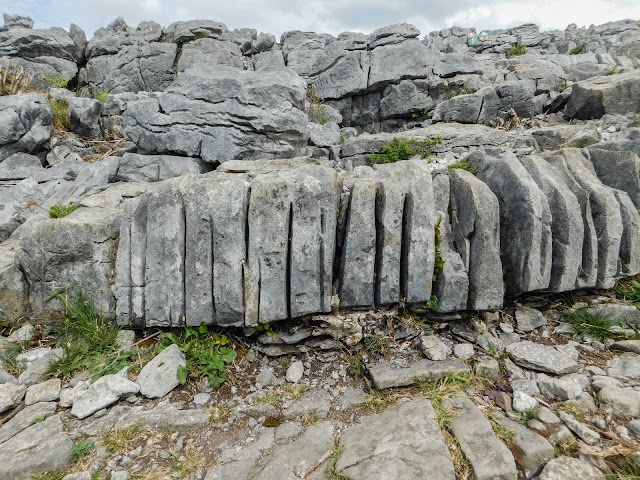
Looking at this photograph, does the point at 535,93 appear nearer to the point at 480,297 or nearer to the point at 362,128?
the point at 362,128

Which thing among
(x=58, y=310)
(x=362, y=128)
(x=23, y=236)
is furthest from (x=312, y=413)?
(x=362, y=128)

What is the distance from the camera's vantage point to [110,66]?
22719 mm

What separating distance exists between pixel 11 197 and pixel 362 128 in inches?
567

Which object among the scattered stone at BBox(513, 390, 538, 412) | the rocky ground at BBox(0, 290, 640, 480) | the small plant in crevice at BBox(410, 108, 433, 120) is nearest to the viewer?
the rocky ground at BBox(0, 290, 640, 480)

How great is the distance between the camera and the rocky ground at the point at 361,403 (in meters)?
3.42

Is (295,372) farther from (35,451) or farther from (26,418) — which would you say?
(26,418)

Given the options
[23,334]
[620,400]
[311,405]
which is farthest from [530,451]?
[23,334]

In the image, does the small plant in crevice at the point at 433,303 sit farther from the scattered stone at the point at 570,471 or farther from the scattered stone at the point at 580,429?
the scattered stone at the point at 570,471

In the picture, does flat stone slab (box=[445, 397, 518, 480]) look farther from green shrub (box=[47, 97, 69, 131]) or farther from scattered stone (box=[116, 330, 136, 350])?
green shrub (box=[47, 97, 69, 131])

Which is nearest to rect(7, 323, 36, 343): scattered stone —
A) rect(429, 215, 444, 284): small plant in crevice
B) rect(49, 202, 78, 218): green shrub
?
rect(49, 202, 78, 218): green shrub

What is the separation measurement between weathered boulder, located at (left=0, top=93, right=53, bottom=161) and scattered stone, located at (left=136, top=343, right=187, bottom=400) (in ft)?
34.3

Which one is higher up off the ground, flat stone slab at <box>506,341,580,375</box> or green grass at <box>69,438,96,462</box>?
flat stone slab at <box>506,341,580,375</box>

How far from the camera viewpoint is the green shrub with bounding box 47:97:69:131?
12.7 meters

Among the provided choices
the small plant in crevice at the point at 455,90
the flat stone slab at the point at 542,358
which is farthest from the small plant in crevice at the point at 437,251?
the small plant in crevice at the point at 455,90
